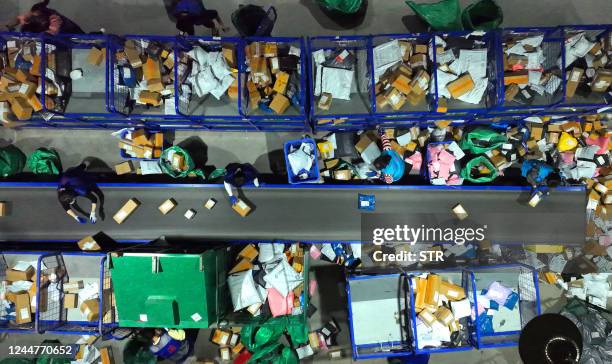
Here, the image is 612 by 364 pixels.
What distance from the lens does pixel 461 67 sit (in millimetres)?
4562

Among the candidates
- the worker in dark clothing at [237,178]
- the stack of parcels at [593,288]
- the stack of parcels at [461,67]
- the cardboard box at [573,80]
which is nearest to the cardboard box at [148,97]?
the worker in dark clothing at [237,178]

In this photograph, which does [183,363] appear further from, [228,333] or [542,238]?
[542,238]

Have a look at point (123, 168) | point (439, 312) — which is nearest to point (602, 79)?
point (439, 312)

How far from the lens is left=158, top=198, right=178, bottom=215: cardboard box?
4926mm

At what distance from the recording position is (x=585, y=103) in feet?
14.9

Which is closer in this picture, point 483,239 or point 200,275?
point 200,275

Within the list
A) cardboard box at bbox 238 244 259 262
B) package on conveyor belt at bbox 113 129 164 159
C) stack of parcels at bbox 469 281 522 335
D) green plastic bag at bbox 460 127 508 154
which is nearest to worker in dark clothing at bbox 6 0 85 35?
package on conveyor belt at bbox 113 129 164 159

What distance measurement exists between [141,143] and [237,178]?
157cm

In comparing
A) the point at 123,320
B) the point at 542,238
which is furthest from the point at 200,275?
the point at 542,238

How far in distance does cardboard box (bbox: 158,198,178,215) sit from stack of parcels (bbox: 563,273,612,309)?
5.64 metres

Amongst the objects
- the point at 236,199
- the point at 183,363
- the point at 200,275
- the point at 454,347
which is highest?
the point at 236,199

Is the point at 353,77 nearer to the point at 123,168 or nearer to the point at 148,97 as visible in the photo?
the point at 148,97

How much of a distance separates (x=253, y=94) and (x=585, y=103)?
4133 millimetres

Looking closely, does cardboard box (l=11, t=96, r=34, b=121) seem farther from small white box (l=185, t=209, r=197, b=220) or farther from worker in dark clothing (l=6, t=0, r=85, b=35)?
small white box (l=185, t=209, r=197, b=220)
